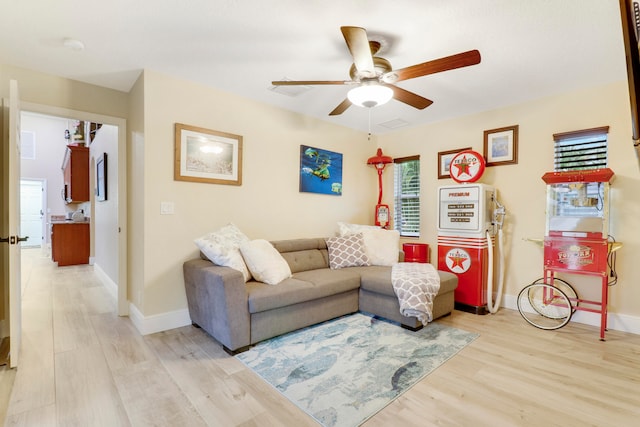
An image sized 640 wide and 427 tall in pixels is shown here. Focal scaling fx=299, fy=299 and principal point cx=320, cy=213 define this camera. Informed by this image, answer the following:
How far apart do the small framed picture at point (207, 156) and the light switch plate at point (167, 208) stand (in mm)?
270

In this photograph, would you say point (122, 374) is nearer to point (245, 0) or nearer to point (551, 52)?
point (245, 0)

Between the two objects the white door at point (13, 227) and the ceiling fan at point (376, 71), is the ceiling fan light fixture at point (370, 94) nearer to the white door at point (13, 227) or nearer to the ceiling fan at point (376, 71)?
the ceiling fan at point (376, 71)

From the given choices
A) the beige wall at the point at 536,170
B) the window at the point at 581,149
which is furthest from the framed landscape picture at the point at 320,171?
the window at the point at 581,149

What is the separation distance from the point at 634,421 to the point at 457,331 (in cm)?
132

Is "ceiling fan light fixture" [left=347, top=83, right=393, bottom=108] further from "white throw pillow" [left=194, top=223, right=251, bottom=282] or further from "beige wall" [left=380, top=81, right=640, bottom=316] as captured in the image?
"beige wall" [left=380, top=81, right=640, bottom=316]

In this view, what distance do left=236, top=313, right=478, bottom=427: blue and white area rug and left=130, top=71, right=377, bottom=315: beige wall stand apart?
1.29m

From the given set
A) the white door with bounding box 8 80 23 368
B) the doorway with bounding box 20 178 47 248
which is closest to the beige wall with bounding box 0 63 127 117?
the white door with bounding box 8 80 23 368

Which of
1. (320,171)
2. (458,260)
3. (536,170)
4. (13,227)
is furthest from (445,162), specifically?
(13,227)

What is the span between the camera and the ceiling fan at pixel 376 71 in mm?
1895

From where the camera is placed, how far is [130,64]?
9.04ft

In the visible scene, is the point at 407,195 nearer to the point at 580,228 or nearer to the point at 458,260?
the point at 458,260

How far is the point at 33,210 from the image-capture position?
9.26 meters

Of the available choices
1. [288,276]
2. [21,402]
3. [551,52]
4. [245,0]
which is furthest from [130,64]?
[551,52]

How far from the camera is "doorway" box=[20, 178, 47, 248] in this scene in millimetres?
8977
